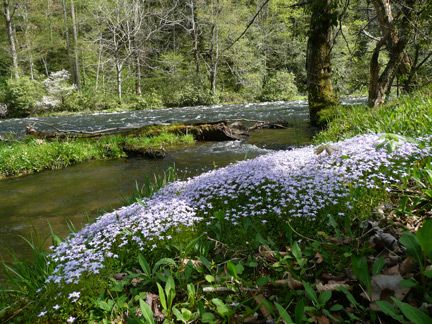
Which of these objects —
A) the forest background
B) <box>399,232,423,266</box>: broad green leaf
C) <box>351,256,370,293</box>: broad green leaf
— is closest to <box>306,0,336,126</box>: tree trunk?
<box>399,232,423,266</box>: broad green leaf

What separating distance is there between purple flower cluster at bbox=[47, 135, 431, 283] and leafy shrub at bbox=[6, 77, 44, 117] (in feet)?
107

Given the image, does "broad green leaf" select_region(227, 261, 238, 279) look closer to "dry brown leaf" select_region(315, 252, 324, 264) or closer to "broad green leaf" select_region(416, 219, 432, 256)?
"dry brown leaf" select_region(315, 252, 324, 264)

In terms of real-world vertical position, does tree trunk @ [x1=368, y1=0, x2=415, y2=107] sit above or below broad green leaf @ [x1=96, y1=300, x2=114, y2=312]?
above

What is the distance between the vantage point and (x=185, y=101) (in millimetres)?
34312

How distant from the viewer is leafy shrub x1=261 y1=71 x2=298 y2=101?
36.1 meters

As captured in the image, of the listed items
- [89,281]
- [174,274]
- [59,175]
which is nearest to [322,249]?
[174,274]

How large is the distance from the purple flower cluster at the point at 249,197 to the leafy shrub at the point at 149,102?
97.8ft

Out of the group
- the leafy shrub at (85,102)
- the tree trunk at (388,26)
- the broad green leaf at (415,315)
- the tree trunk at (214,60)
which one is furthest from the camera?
the tree trunk at (214,60)

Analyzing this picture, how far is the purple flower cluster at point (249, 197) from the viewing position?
2311 millimetres

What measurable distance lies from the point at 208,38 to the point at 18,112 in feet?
80.7

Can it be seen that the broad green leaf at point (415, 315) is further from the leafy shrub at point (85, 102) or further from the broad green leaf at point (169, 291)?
the leafy shrub at point (85, 102)

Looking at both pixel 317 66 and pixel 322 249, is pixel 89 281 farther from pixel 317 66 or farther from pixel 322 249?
pixel 317 66

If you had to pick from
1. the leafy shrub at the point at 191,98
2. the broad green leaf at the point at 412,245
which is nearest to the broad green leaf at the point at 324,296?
the broad green leaf at the point at 412,245

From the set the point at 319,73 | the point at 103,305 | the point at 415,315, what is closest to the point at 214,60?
the point at 319,73
